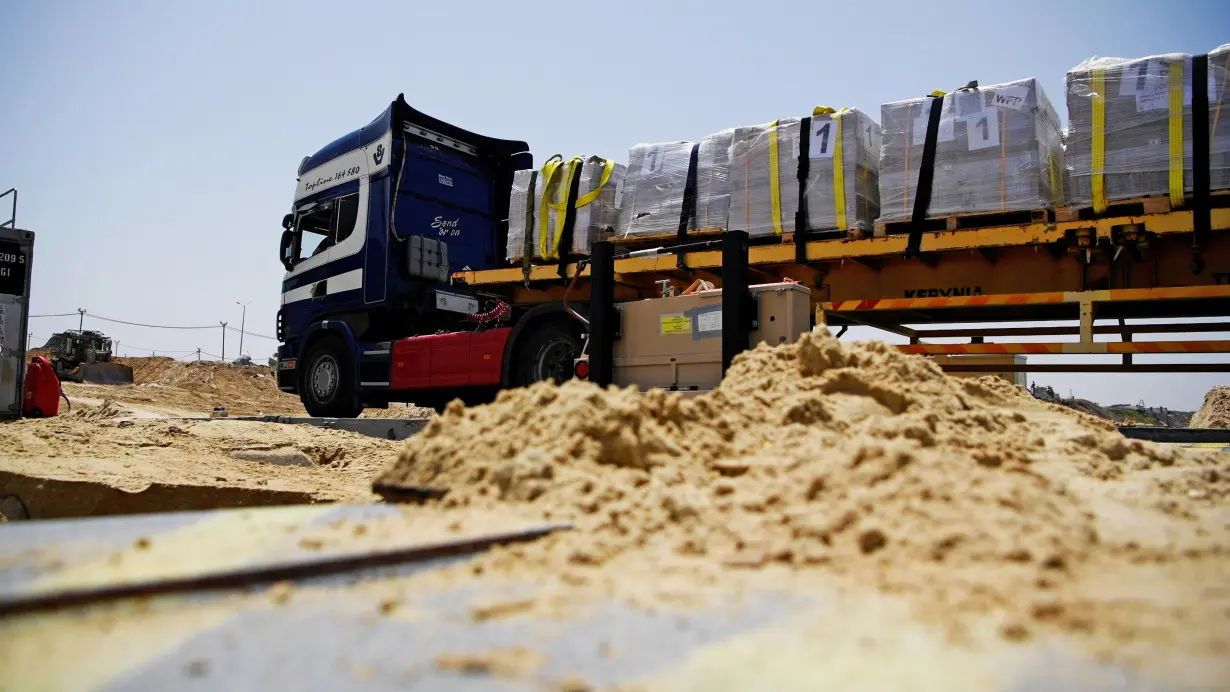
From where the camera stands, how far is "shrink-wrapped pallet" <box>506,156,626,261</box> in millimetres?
8484

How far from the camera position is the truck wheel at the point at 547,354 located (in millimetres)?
8438

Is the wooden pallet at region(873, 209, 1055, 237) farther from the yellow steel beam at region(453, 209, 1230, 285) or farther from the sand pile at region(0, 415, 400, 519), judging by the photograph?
the sand pile at region(0, 415, 400, 519)

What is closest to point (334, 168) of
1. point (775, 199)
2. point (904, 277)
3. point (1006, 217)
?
point (775, 199)

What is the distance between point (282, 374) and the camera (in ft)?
38.9

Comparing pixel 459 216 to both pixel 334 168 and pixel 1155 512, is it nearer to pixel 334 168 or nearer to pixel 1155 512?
pixel 334 168

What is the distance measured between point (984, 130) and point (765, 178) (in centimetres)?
179

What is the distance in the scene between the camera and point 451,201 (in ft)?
35.5

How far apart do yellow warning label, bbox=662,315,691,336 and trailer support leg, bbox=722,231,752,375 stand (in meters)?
0.48

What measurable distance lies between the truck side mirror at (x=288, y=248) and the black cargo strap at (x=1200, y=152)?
10.3 metres

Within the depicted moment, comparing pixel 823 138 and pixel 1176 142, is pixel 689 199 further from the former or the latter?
pixel 1176 142

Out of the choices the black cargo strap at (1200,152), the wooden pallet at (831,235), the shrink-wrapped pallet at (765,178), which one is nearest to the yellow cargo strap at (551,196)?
the shrink-wrapped pallet at (765,178)

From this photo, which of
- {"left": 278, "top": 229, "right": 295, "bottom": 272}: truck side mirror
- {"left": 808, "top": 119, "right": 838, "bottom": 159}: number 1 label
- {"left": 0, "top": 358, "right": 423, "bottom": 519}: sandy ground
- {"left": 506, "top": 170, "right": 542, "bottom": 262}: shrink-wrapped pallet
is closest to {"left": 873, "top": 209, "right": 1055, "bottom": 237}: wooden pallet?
{"left": 808, "top": 119, "right": 838, "bottom": 159}: number 1 label

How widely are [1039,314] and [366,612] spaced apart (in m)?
7.04

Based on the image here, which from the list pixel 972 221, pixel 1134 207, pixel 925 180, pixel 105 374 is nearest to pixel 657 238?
pixel 925 180
